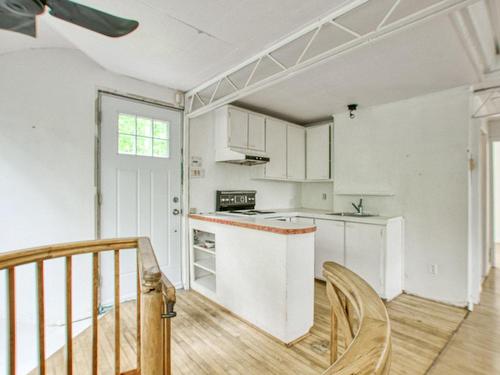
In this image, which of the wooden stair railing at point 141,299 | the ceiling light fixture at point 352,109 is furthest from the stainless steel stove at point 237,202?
the wooden stair railing at point 141,299

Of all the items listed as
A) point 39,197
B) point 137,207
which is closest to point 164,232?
point 137,207

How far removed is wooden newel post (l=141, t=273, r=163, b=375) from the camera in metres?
0.96

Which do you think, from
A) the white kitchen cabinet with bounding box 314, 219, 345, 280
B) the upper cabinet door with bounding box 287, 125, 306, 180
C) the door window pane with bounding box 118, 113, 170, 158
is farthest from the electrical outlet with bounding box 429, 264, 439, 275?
the door window pane with bounding box 118, 113, 170, 158

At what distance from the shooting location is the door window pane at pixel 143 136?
2910mm

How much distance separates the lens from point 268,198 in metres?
4.42

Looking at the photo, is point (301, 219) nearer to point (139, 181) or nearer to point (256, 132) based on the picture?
point (256, 132)

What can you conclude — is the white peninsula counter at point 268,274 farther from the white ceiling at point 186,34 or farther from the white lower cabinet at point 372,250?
the white ceiling at point 186,34

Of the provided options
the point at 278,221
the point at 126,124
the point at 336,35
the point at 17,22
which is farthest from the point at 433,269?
the point at 17,22

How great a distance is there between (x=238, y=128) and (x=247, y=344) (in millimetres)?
2520

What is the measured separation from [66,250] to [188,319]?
5.08 feet

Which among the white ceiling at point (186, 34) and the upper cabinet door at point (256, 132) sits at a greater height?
the white ceiling at point (186, 34)

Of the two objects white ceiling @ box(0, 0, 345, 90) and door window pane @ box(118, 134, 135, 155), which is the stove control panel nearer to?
door window pane @ box(118, 134, 135, 155)

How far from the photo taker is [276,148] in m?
4.03

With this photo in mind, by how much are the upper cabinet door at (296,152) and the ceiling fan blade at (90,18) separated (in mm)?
3056
